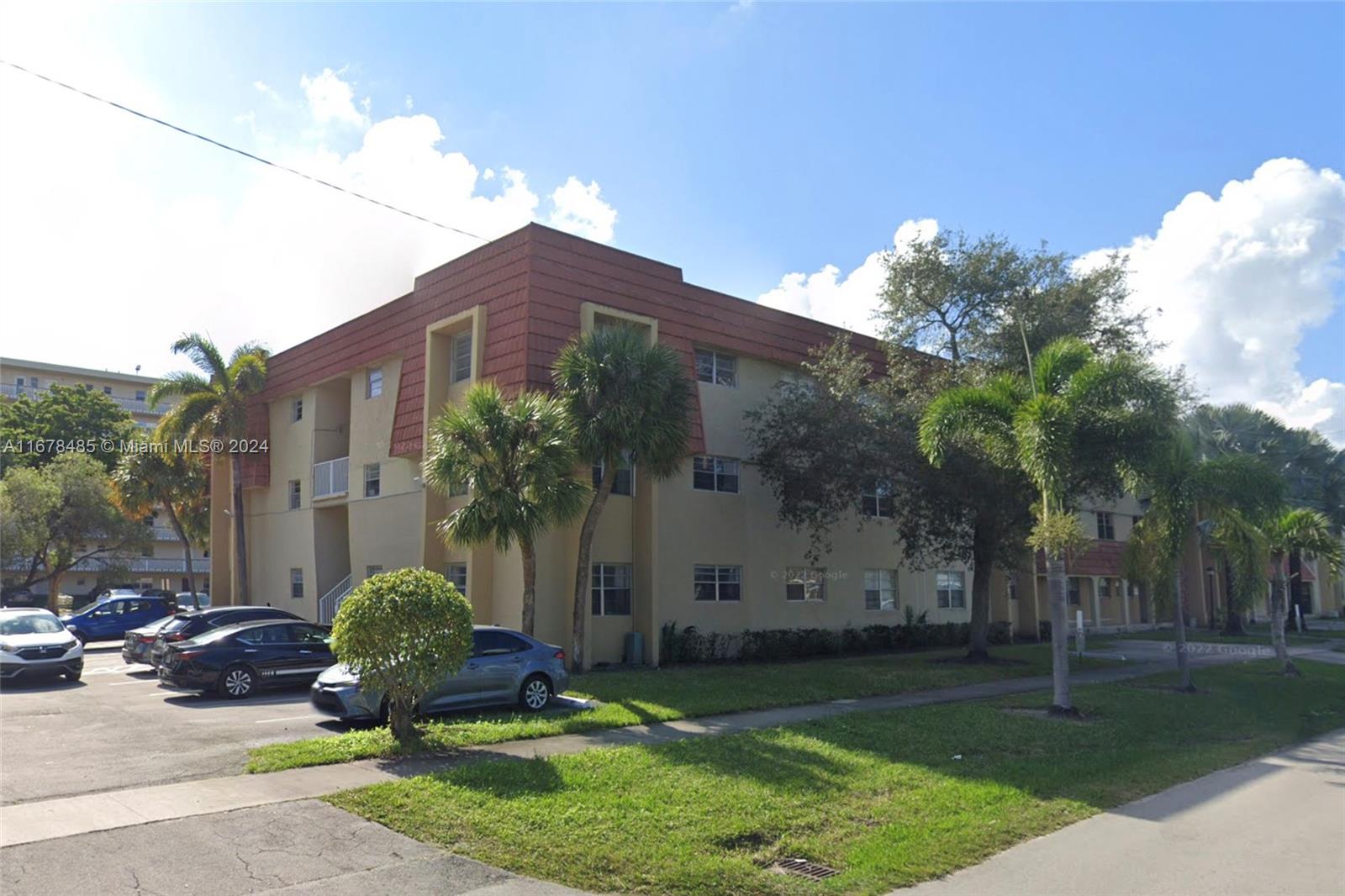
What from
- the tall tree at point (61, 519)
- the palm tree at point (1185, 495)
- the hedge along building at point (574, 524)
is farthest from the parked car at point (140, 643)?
the palm tree at point (1185, 495)

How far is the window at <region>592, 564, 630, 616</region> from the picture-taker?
2219 cm

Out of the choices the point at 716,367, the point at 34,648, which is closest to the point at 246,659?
the point at 34,648

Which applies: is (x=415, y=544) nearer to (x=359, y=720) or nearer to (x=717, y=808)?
(x=359, y=720)

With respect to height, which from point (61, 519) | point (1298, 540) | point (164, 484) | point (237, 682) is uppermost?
point (164, 484)

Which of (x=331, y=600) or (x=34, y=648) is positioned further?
(x=331, y=600)

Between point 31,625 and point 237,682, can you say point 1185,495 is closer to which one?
point 237,682

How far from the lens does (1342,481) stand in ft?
147

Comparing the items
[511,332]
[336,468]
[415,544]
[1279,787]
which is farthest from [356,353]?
[1279,787]

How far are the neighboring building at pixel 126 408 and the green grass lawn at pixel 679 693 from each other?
4847cm

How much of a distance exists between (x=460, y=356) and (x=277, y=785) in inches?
615

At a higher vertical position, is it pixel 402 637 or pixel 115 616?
pixel 402 637

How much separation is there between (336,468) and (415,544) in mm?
6059

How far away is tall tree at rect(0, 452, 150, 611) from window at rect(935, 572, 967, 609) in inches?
1251

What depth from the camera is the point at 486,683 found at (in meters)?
14.4
